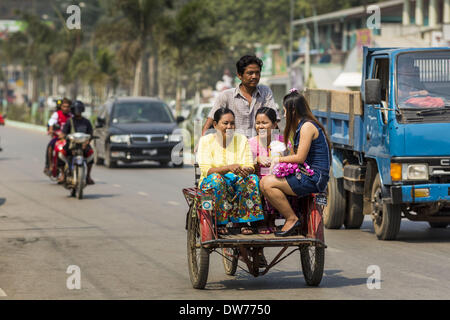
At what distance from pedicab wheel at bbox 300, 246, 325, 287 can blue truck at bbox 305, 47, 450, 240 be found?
10.8 ft

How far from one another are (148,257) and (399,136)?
3.29 meters

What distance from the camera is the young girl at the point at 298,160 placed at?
902 centimetres

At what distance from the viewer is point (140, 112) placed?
28.7 m

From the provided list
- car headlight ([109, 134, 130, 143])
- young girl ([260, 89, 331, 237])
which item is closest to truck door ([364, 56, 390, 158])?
young girl ([260, 89, 331, 237])

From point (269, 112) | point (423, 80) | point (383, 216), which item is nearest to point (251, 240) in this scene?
point (269, 112)

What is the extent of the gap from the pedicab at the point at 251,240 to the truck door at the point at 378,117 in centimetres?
363

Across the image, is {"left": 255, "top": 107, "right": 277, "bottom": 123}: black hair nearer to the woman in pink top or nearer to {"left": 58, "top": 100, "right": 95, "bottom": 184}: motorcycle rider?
the woman in pink top

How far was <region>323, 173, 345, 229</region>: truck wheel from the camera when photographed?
1454 cm

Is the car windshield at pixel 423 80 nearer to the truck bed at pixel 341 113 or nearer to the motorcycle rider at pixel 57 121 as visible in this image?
the truck bed at pixel 341 113

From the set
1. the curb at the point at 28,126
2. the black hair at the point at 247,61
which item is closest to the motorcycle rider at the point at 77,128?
the black hair at the point at 247,61

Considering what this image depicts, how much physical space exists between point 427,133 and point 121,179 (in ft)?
41.7

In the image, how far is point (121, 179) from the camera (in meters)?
24.1

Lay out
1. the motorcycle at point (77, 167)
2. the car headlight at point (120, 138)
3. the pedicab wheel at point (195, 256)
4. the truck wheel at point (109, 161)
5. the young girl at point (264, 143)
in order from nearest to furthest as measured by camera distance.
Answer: the pedicab wheel at point (195, 256) → the young girl at point (264, 143) → the motorcycle at point (77, 167) → the car headlight at point (120, 138) → the truck wheel at point (109, 161)

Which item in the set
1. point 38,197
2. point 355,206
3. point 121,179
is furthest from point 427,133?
point 121,179
